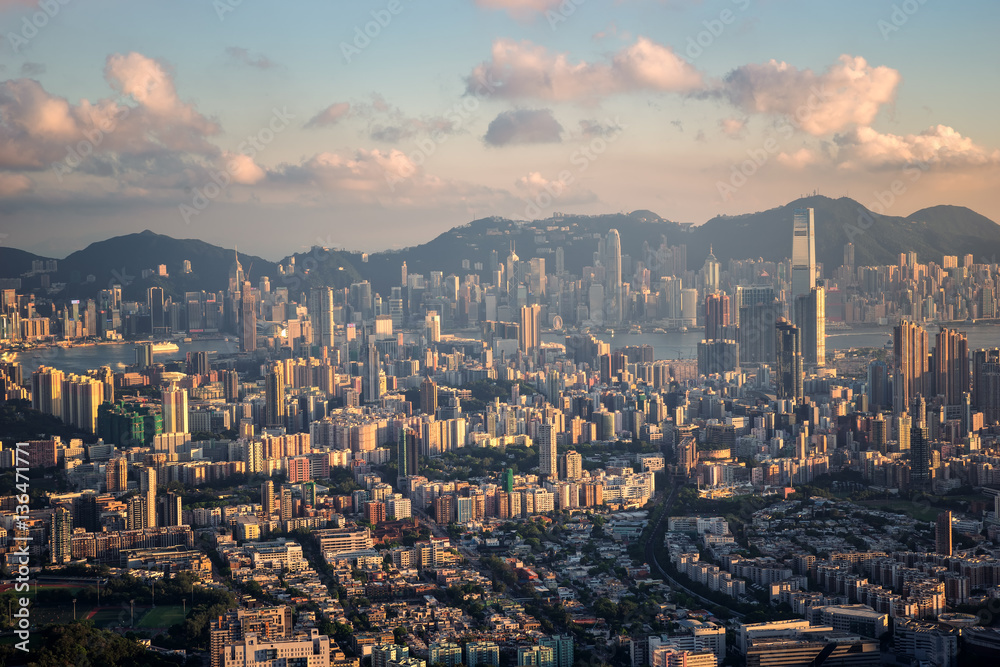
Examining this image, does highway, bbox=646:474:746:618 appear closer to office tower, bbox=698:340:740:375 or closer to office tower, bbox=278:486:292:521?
office tower, bbox=278:486:292:521

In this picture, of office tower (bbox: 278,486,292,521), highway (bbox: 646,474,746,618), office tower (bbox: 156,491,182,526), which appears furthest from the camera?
office tower (bbox: 278,486,292,521)

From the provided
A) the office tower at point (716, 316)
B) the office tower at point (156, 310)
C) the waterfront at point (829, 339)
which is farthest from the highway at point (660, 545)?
the office tower at point (156, 310)

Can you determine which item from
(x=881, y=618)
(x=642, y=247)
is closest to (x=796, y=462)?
(x=881, y=618)

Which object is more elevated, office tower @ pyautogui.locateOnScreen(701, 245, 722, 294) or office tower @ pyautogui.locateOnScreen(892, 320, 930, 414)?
office tower @ pyautogui.locateOnScreen(701, 245, 722, 294)

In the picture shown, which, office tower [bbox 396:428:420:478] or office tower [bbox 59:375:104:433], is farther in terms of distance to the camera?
office tower [bbox 59:375:104:433]

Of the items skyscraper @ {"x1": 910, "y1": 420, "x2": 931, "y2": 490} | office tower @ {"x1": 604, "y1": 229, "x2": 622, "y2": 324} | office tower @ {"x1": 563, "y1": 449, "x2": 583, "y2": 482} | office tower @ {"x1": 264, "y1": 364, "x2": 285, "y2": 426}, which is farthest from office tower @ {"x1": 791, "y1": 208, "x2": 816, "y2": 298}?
skyscraper @ {"x1": 910, "y1": 420, "x2": 931, "y2": 490}

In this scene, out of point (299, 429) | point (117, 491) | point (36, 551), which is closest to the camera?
point (36, 551)

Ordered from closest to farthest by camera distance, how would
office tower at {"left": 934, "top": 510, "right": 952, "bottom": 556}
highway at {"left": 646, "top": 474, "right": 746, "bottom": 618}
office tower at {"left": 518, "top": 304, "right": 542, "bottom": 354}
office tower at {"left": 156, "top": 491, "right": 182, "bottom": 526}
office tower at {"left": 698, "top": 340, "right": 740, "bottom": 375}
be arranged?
highway at {"left": 646, "top": 474, "right": 746, "bottom": 618}, office tower at {"left": 934, "top": 510, "right": 952, "bottom": 556}, office tower at {"left": 156, "top": 491, "right": 182, "bottom": 526}, office tower at {"left": 698, "top": 340, "right": 740, "bottom": 375}, office tower at {"left": 518, "top": 304, "right": 542, "bottom": 354}

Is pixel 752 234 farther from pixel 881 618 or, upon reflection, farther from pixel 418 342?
pixel 881 618
